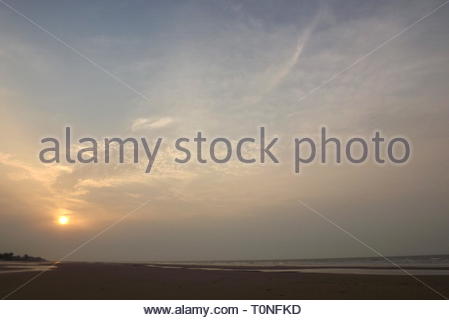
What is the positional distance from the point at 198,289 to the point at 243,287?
1649 millimetres

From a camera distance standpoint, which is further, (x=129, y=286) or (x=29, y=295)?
(x=129, y=286)

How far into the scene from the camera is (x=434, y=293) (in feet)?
43.5

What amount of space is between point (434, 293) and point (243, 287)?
6.18 metres
